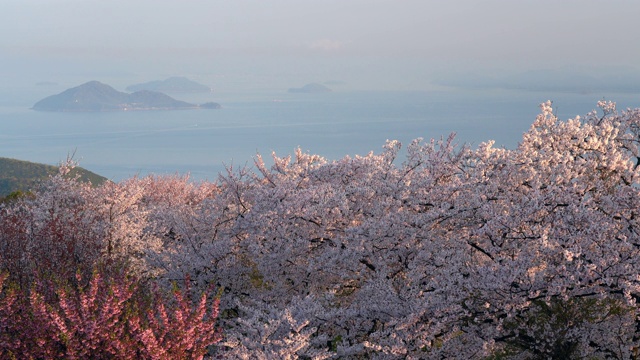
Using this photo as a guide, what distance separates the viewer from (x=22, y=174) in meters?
136

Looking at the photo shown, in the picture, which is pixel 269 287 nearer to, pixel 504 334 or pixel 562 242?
pixel 504 334

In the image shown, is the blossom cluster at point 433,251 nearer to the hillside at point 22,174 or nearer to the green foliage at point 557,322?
the green foliage at point 557,322

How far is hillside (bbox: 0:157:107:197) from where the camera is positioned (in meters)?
128

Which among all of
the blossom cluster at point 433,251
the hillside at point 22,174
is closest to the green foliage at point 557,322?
the blossom cluster at point 433,251

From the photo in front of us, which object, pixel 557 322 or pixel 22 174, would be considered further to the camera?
pixel 22 174

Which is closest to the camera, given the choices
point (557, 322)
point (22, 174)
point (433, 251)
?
point (433, 251)

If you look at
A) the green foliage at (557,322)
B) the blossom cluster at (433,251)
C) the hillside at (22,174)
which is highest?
the blossom cluster at (433,251)

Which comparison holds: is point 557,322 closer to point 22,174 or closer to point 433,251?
point 433,251

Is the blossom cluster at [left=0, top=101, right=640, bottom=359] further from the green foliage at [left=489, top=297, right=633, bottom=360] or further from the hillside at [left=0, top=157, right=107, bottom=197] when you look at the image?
the hillside at [left=0, top=157, right=107, bottom=197]

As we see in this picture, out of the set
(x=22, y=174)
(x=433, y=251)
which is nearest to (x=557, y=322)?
→ (x=433, y=251)

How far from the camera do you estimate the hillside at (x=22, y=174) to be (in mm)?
127938

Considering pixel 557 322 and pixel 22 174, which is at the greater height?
pixel 557 322

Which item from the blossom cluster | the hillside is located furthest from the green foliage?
the hillside

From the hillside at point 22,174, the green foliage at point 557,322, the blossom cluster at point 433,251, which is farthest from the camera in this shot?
the hillside at point 22,174
